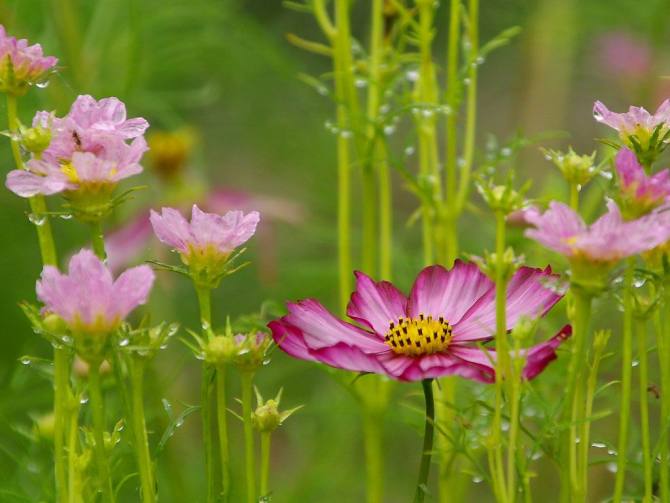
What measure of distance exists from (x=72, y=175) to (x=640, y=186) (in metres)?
0.21

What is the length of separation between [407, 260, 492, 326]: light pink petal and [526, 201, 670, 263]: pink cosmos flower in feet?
0.39

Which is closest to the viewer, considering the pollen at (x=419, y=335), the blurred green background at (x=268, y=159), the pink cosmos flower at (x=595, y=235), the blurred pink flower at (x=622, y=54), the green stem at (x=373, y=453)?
the pink cosmos flower at (x=595, y=235)

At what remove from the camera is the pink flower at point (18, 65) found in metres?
0.44

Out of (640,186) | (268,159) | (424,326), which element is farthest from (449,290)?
(268,159)

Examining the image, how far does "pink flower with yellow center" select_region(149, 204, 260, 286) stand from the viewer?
415 mm

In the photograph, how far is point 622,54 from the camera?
163 centimetres

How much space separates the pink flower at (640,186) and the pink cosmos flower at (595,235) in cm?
2

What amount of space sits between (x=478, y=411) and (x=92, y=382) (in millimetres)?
291

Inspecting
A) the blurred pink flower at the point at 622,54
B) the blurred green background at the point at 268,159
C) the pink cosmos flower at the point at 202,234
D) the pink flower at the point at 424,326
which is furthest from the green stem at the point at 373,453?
the blurred pink flower at the point at 622,54

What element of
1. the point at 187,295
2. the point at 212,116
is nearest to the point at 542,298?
the point at 187,295

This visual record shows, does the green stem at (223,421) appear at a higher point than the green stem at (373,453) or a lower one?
higher

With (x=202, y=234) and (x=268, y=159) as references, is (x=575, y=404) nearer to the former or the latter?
(x=202, y=234)

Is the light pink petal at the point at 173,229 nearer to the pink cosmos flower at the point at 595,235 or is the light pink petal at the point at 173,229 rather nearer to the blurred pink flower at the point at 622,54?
the pink cosmos flower at the point at 595,235

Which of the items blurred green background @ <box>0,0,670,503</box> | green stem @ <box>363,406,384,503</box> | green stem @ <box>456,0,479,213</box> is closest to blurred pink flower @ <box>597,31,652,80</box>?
blurred green background @ <box>0,0,670,503</box>
